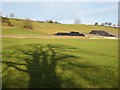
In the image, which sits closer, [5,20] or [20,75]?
[20,75]

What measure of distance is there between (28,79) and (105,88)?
10.1ft

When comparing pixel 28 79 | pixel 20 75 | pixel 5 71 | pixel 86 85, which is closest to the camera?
pixel 86 85

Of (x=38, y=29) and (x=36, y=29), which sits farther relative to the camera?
(x=38, y=29)

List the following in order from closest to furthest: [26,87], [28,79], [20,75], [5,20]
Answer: [26,87] < [28,79] < [20,75] < [5,20]

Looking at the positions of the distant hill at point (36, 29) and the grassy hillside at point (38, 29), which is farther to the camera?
the grassy hillside at point (38, 29)

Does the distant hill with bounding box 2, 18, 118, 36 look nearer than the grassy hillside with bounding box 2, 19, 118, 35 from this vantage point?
Yes

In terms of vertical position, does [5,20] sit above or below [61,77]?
above

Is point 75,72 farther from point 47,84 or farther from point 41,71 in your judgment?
point 47,84

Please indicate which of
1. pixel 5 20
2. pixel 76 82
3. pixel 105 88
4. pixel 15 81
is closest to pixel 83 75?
pixel 76 82

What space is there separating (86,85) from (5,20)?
8214 cm

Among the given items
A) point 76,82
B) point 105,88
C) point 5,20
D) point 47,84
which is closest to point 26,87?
point 47,84

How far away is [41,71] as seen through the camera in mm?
11633

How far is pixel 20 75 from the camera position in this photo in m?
10.6

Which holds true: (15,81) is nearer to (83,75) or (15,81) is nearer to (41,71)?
(41,71)
